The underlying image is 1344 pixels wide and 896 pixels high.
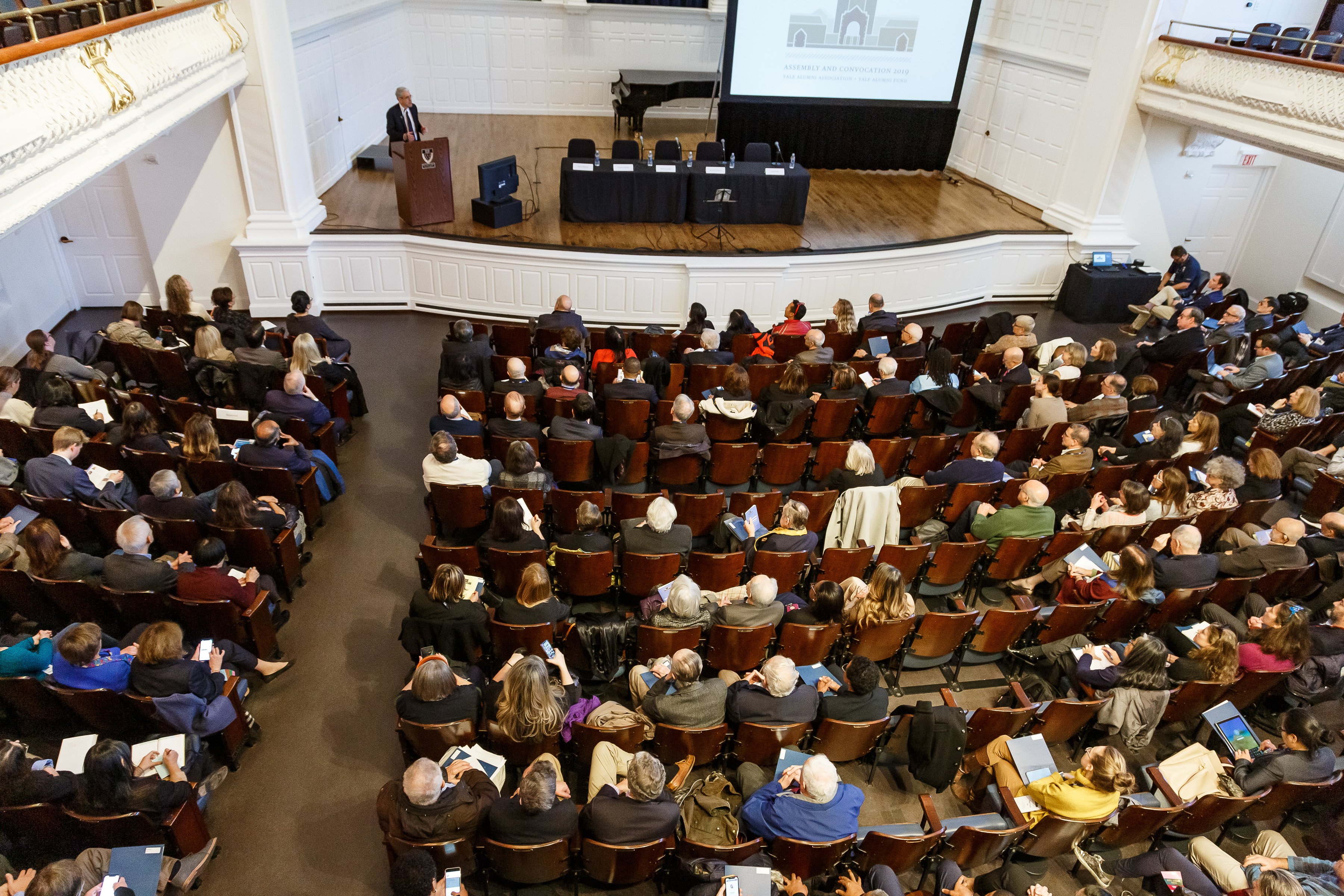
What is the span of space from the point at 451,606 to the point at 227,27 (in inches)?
267

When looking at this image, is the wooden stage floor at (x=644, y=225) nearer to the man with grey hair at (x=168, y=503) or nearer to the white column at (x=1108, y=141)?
the white column at (x=1108, y=141)

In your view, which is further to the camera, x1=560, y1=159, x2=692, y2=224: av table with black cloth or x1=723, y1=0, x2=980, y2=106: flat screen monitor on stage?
x1=723, y1=0, x2=980, y2=106: flat screen monitor on stage

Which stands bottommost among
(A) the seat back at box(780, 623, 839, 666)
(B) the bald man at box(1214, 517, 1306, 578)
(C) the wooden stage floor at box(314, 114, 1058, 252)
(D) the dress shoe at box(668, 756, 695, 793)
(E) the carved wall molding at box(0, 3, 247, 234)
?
(D) the dress shoe at box(668, 756, 695, 793)

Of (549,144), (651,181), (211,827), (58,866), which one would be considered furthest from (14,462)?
(549,144)

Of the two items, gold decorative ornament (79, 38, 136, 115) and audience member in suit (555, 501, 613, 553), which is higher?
gold decorative ornament (79, 38, 136, 115)

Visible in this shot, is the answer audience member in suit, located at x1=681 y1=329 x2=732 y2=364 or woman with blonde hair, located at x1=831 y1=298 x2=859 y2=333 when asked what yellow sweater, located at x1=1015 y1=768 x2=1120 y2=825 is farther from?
woman with blonde hair, located at x1=831 y1=298 x2=859 y2=333

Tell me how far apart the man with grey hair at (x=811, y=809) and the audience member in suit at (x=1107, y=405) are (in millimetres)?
4692

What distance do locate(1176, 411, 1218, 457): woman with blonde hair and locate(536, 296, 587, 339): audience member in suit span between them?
5296mm

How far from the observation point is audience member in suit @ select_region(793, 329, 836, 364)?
7.59m

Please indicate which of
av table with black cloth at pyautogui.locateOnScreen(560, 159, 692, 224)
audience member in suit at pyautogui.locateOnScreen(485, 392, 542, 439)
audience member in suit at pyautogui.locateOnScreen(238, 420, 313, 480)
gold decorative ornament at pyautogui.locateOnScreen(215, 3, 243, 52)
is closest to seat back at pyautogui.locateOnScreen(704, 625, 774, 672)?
audience member in suit at pyautogui.locateOnScreen(485, 392, 542, 439)

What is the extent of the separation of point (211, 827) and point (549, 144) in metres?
11.6

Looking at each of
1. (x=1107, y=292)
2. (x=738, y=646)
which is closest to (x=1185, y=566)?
(x=738, y=646)

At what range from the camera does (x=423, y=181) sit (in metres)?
9.52

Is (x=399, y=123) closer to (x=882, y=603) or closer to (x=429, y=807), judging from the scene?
(x=882, y=603)
